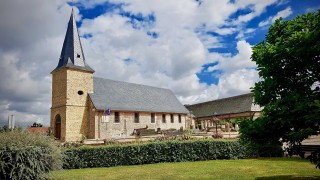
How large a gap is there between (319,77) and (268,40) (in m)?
2.20

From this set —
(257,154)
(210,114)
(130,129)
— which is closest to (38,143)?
(257,154)

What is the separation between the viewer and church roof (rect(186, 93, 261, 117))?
42.3 meters

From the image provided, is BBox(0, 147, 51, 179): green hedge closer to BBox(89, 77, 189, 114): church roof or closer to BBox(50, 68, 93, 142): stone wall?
BBox(50, 68, 93, 142): stone wall

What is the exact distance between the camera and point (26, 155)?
977cm

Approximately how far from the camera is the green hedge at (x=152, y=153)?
1578cm

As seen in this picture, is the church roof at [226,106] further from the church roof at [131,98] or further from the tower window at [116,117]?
the tower window at [116,117]

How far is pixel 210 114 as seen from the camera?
48312mm

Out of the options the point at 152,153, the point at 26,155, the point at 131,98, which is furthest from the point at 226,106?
the point at 26,155

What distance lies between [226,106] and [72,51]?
2730 cm

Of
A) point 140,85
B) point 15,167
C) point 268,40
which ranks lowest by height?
point 15,167

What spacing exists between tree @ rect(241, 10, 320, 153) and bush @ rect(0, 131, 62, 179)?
7403mm

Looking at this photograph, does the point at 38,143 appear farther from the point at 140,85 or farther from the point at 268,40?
the point at 140,85

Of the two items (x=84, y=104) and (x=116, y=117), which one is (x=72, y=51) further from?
(x=116, y=117)

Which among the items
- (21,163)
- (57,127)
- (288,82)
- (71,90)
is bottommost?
(21,163)
